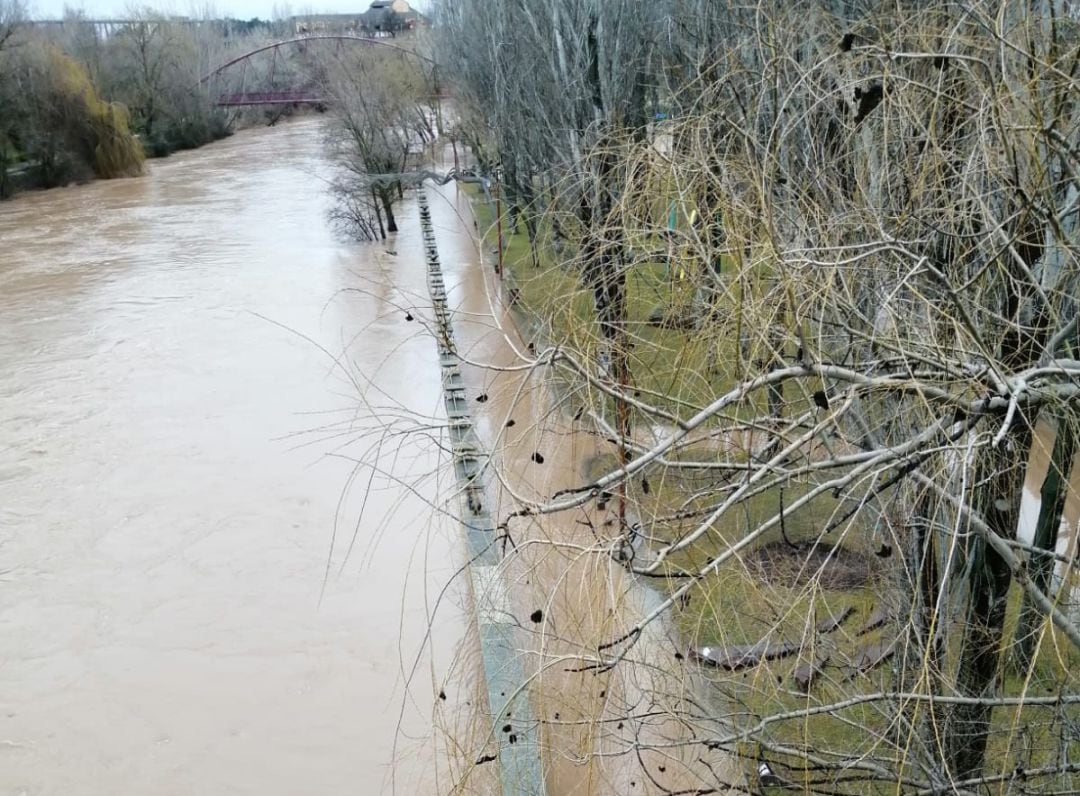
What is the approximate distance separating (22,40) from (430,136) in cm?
1644

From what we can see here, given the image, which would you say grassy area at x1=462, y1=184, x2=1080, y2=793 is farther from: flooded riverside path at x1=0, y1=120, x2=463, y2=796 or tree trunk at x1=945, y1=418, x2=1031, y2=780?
flooded riverside path at x1=0, y1=120, x2=463, y2=796

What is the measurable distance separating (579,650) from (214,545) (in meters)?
7.00

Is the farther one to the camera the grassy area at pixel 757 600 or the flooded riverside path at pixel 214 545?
the flooded riverside path at pixel 214 545

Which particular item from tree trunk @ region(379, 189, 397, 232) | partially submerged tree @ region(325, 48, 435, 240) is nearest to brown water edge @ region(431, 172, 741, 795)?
tree trunk @ region(379, 189, 397, 232)

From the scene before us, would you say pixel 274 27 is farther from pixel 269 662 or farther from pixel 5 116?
pixel 269 662

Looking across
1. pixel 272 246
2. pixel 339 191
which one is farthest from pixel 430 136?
pixel 272 246

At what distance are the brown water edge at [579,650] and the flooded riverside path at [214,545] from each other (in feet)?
1.43

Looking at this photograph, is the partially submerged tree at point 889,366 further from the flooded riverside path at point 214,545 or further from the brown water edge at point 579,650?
the flooded riverside path at point 214,545

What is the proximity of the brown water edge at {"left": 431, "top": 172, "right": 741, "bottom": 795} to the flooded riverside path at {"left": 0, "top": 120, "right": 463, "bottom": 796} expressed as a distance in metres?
0.43

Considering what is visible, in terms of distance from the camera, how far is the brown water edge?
3.11m

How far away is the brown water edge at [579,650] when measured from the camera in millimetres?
3113

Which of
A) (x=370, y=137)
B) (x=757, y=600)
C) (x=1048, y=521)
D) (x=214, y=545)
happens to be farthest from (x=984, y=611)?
(x=370, y=137)

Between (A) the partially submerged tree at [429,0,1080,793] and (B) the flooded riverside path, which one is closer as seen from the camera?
(A) the partially submerged tree at [429,0,1080,793]

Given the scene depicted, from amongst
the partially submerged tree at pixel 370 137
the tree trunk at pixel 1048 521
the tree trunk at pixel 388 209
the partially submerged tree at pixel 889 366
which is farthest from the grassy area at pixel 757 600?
the partially submerged tree at pixel 370 137
